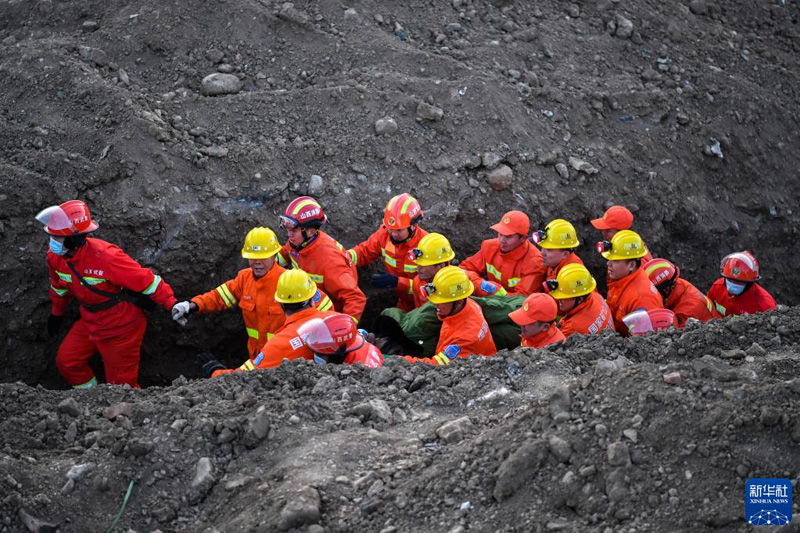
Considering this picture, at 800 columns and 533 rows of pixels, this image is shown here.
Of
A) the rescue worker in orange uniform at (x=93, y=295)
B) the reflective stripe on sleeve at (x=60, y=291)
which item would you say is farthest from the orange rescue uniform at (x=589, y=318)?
the reflective stripe on sleeve at (x=60, y=291)

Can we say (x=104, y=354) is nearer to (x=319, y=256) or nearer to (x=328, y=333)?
(x=319, y=256)

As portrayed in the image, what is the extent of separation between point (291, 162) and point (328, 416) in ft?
15.1

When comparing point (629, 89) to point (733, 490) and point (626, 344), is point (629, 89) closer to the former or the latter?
point (626, 344)

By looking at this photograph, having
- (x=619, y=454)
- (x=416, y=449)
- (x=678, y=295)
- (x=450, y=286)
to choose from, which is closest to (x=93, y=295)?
(x=450, y=286)

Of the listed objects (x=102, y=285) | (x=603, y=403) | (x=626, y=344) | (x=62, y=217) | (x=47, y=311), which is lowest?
(x=47, y=311)

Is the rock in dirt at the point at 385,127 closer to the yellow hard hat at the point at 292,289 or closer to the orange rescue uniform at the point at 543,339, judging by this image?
the yellow hard hat at the point at 292,289

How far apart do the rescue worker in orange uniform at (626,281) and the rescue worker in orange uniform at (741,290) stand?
912mm

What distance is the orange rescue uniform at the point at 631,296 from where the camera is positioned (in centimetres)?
819

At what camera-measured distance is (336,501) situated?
195 inches

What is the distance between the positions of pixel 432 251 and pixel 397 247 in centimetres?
72

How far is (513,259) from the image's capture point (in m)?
9.14

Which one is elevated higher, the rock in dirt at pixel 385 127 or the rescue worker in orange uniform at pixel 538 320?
the rescue worker in orange uniform at pixel 538 320

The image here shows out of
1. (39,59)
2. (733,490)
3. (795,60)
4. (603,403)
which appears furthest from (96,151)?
(795,60)

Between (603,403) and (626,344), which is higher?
(603,403)
